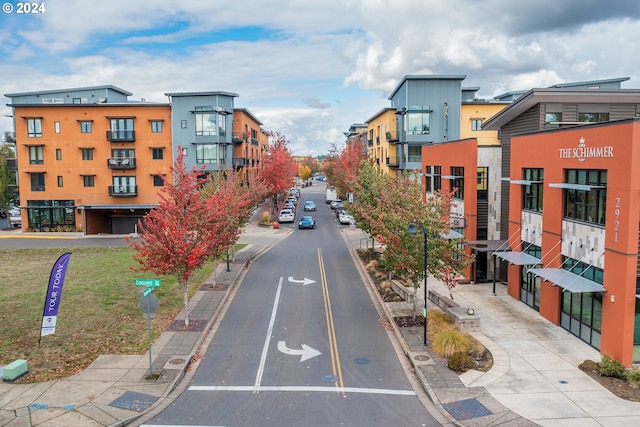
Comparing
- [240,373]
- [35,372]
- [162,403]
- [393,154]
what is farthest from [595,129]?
[393,154]

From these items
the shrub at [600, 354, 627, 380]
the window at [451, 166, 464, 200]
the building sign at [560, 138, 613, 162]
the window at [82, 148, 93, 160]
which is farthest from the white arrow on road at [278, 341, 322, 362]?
the window at [82, 148, 93, 160]

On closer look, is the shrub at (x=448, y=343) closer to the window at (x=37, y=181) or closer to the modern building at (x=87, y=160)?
the modern building at (x=87, y=160)

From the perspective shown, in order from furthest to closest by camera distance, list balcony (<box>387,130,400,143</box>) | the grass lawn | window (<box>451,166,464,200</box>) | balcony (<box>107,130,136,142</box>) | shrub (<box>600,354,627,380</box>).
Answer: balcony (<box>387,130,400,143</box>) → balcony (<box>107,130,136,142</box>) → window (<box>451,166,464,200</box>) → the grass lawn → shrub (<box>600,354,627,380</box>)

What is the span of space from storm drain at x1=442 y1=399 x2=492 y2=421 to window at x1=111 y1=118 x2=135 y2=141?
5015 cm

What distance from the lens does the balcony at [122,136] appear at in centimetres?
5681

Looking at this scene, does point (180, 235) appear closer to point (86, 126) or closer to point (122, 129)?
point (122, 129)

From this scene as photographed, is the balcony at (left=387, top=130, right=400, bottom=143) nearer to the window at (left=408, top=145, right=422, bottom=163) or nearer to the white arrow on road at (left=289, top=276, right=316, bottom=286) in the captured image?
the window at (left=408, top=145, right=422, bottom=163)

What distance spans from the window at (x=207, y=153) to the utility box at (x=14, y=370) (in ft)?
146

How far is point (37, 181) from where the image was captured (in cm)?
5794

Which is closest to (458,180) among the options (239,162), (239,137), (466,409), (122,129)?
(466,409)

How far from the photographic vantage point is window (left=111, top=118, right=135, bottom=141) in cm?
5697

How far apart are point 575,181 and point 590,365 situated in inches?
323

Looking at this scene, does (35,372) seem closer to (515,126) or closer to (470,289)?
(470,289)

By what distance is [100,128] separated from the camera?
57375 mm
